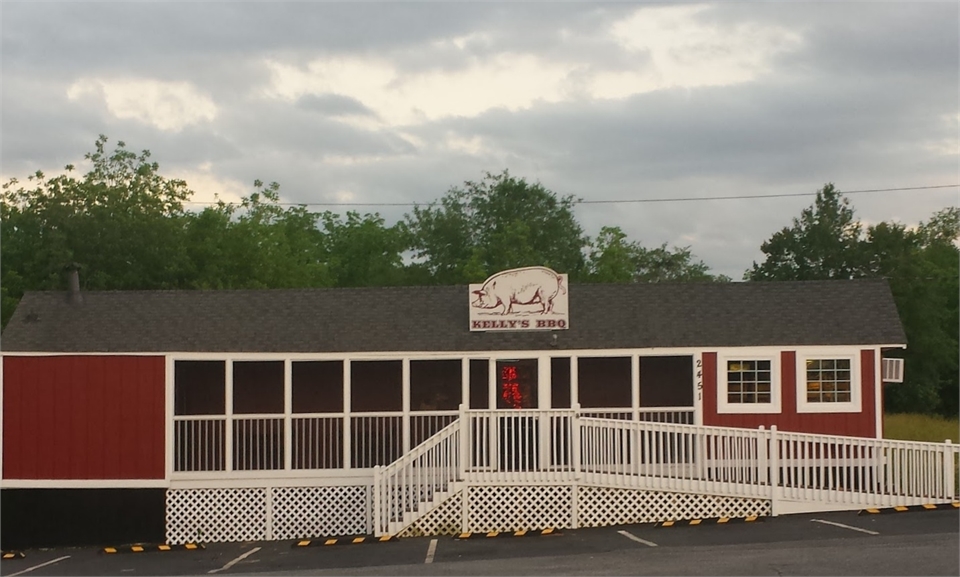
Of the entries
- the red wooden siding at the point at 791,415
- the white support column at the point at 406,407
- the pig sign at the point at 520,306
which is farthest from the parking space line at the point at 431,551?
the red wooden siding at the point at 791,415

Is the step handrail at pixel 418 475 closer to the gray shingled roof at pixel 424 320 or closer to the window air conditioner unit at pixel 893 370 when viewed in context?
the gray shingled roof at pixel 424 320

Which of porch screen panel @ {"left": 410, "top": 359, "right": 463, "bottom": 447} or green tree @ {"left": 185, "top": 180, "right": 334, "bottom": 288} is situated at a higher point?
green tree @ {"left": 185, "top": 180, "right": 334, "bottom": 288}

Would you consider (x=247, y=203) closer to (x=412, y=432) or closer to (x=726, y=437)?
(x=412, y=432)

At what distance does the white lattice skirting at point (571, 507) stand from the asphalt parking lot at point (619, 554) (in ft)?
1.33

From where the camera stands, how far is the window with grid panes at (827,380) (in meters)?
20.8

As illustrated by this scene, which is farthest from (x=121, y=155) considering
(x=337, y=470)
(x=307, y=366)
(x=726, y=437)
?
(x=726, y=437)

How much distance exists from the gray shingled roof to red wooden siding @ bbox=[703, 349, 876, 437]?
0.38 meters

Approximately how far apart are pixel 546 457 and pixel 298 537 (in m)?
4.61

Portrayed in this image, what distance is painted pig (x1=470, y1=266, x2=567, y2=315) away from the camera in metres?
21.0

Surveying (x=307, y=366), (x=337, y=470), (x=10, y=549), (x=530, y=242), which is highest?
(x=530, y=242)

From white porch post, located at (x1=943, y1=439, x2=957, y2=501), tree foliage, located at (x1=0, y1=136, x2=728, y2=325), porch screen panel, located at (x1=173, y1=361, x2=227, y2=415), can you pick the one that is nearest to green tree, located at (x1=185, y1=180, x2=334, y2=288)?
tree foliage, located at (x1=0, y1=136, x2=728, y2=325)

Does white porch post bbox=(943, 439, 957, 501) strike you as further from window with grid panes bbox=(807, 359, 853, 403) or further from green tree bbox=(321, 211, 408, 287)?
green tree bbox=(321, 211, 408, 287)

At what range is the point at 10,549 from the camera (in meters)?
20.4

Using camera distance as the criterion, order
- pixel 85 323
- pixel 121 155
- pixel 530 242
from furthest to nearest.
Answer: pixel 530 242
pixel 121 155
pixel 85 323
